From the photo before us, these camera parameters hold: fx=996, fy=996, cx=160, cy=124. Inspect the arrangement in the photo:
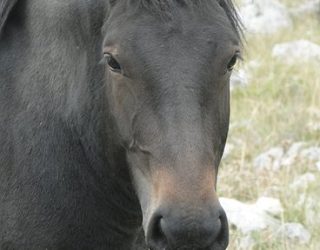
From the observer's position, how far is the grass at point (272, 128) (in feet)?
21.1

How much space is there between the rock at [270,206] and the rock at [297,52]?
10.2 ft

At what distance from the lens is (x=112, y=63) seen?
12.9ft

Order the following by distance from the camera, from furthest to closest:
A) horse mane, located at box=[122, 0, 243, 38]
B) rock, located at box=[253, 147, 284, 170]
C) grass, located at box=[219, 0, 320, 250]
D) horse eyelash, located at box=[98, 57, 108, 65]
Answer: rock, located at box=[253, 147, 284, 170] < grass, located at box=[219, 0, 320, 250] < horse eyelash, located at box=[98, 57, 108, 65] < horse mane, located at box=[122, 0, 243, 38]

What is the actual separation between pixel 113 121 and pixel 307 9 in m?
7.92

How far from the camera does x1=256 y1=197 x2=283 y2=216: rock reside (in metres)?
6.45

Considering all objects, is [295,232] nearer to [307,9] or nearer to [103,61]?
[103,61]

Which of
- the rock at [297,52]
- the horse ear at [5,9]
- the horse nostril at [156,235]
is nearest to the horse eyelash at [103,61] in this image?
the horse ear at [5,9]

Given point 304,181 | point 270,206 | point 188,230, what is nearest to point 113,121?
point 188,230

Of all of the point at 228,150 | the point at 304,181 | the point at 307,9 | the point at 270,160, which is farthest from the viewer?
the point at 307,9

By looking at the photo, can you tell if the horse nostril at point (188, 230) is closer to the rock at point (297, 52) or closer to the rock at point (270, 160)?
the rock at point (270, 160)

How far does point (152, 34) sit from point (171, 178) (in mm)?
576

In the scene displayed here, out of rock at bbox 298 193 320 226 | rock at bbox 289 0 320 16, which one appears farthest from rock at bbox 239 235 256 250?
rock at bbox 289 0 320 16

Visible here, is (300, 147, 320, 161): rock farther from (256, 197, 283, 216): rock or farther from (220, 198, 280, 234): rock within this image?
(220, 198, 280, 234): rock

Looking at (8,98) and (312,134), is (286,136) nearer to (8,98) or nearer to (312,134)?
(312,134)
